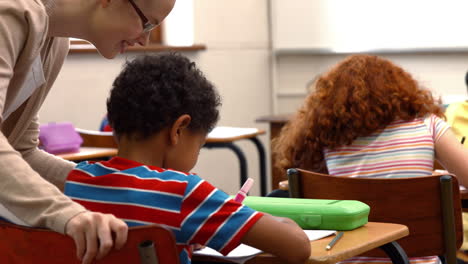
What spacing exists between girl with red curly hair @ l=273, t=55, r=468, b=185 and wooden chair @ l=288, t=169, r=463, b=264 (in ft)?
0.82

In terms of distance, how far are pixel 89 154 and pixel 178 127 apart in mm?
2203

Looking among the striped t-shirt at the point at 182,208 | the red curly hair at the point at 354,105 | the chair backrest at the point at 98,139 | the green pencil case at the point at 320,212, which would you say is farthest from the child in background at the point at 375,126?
the chair backrest at the point at 98,139

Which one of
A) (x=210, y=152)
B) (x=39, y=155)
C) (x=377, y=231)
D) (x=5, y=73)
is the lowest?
(x=210, y=152)

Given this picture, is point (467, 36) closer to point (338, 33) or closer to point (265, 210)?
point (338, 33)

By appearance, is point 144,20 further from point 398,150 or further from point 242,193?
point 398,150

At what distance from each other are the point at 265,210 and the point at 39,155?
497 millimetres

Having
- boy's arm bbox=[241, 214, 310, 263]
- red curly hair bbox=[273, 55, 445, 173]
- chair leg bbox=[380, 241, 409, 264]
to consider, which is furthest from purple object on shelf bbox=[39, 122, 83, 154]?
boy's arm bbox=[241, 214, 310, 263]

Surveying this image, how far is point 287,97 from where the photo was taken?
6473 millimetres

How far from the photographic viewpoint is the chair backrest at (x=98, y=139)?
3943 mm

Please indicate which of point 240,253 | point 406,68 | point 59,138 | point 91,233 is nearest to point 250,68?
point 406,68

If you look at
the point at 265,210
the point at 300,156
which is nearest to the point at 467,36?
the point at 300,156

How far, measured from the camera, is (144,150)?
61.2 inches

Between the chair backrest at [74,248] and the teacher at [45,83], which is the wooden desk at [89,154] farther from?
the chair backrest at [74,248]

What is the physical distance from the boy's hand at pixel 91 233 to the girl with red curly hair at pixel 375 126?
4.72ft
